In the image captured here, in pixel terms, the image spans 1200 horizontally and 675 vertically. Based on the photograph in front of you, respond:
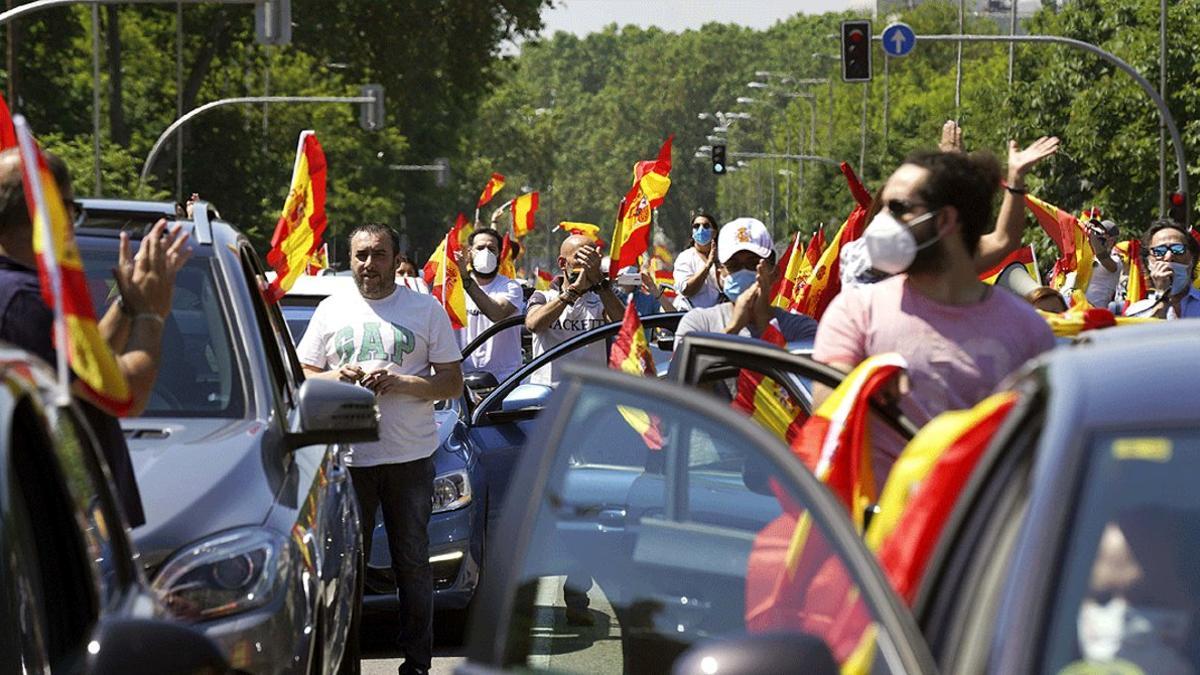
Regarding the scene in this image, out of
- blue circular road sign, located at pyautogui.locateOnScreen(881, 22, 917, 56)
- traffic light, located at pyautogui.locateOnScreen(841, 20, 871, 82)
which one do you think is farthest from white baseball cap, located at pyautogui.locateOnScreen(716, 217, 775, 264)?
blue circular road sign, located at pyautogui.locateOnScreen(881, 22, 917, 56)

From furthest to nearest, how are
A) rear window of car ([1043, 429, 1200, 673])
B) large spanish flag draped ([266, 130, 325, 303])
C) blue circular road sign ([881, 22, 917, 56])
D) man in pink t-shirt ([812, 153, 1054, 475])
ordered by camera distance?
blue circular road sign ([881, 22, 917, 56]) → large spanish flag draped ([266, 130, 325, 303]) → man in pink t-shirt ([812, 153, 1054, 475]) → rear window of car ([1043, 429, 1200, 673])

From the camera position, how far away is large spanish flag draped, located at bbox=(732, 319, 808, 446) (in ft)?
20.2

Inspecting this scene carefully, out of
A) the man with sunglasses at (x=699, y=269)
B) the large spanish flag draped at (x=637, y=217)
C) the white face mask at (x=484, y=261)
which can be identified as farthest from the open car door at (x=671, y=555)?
the large spanish flag draped at (x=637, y=217)

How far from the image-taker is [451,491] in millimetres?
10305

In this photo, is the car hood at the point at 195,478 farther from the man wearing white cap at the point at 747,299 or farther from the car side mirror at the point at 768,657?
the car side mirror at the point at 768,657

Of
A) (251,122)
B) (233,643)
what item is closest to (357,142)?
(251,122)

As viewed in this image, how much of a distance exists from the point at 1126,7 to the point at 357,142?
2617 cm

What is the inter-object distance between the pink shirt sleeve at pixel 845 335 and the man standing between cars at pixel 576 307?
267 inches

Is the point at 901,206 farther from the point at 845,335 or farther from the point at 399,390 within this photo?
the point at 399,390

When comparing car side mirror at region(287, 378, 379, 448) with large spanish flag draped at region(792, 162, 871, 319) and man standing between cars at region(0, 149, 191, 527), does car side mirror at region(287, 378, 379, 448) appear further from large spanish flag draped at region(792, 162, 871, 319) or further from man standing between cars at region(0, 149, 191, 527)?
large spanish flag draped at region(792, 162, 871, 319)

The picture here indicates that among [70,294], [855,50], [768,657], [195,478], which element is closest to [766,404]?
[195,478]

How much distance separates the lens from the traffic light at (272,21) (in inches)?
1303

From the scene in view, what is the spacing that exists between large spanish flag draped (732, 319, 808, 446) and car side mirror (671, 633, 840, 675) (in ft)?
10.0

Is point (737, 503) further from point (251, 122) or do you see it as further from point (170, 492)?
point (251, 122)
